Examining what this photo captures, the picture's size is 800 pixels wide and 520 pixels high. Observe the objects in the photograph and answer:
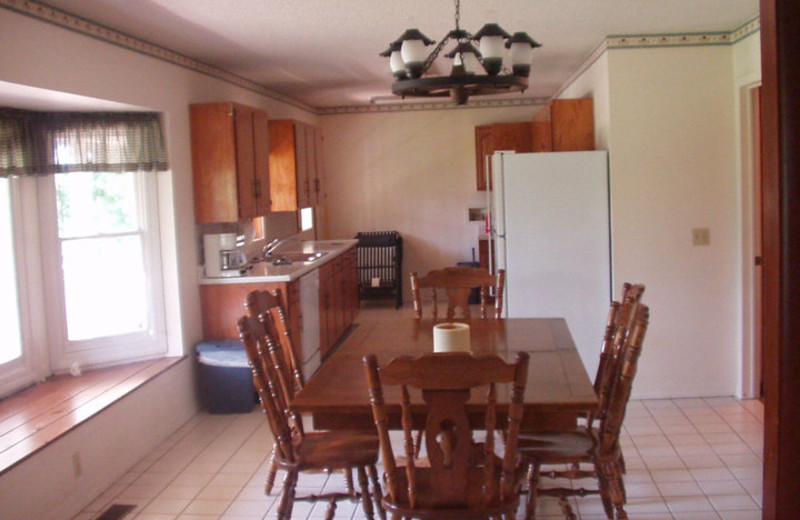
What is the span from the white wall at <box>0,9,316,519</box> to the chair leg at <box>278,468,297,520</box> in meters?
1.13

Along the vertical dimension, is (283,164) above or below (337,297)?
above

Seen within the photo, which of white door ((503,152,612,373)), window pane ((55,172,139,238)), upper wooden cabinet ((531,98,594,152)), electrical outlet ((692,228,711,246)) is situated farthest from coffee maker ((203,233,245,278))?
electrical outlet ((692,228,711,246))

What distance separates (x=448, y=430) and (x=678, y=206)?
10.8 feet

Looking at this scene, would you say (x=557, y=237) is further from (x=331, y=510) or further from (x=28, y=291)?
(x=28, y=291)

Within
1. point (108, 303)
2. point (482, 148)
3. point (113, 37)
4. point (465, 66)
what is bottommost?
point (108, 303)

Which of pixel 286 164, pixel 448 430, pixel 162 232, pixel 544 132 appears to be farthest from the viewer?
pixel 286 164

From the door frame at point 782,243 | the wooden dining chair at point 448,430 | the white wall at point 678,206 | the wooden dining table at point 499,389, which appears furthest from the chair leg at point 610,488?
the white wall at point 678,206

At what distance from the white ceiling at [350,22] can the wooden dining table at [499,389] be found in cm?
171

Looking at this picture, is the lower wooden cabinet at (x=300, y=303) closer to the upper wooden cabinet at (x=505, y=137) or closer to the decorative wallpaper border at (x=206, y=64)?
the decorative wallpaper border at (x=206, y=64)

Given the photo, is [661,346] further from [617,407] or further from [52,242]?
[52,242]

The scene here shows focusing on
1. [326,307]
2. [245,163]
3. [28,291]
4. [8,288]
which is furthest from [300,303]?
[8,288]

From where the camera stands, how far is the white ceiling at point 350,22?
147 inches

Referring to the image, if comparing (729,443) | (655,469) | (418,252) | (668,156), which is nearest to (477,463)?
(655,469)

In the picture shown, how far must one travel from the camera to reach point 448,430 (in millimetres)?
2078
